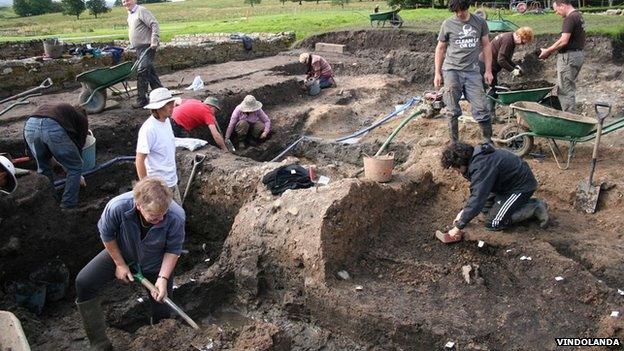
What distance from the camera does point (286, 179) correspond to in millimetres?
6164

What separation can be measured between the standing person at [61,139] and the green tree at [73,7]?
51.9m

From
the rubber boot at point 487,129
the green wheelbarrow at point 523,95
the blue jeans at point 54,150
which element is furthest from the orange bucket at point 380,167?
the blue jeans at point 54,150

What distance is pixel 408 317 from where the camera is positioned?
14.6 feet

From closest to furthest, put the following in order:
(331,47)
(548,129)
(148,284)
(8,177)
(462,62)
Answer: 1. (148,284)
2. (8,177)
3. (548,129)
4. (462,62)
5. (331,47)

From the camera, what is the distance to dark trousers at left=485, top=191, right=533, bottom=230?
5375 mm

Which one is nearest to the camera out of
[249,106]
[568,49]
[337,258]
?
[337,258]

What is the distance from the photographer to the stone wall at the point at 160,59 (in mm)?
10250

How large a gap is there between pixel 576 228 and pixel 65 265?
5767 mm

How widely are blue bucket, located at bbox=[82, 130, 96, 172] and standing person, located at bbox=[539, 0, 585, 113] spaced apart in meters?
6.46

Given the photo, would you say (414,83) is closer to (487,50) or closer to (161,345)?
(487,50)

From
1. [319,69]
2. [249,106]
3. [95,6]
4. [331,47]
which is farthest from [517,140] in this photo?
[95,6]

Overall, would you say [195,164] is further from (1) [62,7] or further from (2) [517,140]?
(1) [62,7]

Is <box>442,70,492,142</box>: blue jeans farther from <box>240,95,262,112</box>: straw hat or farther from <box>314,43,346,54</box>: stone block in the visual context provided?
<box>314,43,346,54</box>: stone block

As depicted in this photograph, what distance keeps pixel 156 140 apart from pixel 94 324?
184 cm
